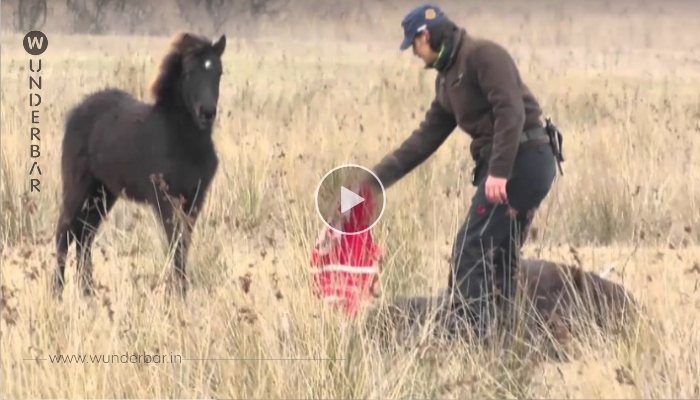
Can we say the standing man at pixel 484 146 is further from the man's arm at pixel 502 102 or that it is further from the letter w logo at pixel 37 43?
the letter w logo at pixel 37 43

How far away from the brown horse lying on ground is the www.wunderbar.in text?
0.90m

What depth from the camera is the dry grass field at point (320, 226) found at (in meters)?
4.41

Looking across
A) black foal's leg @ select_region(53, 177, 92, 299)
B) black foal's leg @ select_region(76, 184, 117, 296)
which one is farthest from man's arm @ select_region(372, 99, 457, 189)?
black foal's leg @ select_region(53, 177, 92, 299)

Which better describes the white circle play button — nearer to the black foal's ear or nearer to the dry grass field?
the dry grass field

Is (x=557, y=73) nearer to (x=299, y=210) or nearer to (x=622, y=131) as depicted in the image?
(x=622, y=131)

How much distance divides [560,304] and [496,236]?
0.51m

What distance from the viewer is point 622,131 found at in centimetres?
891

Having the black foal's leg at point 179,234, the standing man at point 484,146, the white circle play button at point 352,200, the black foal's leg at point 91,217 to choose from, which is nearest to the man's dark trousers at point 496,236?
the standing man at point 484,146

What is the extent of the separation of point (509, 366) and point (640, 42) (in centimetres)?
830

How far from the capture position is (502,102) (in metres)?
4.80

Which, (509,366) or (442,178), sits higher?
(442,178)

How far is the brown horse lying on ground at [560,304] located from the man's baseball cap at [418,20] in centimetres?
117

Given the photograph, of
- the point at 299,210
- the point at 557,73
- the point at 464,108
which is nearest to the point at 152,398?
the point at 464,108

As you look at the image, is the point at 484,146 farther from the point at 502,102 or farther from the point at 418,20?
the point at 418,20
